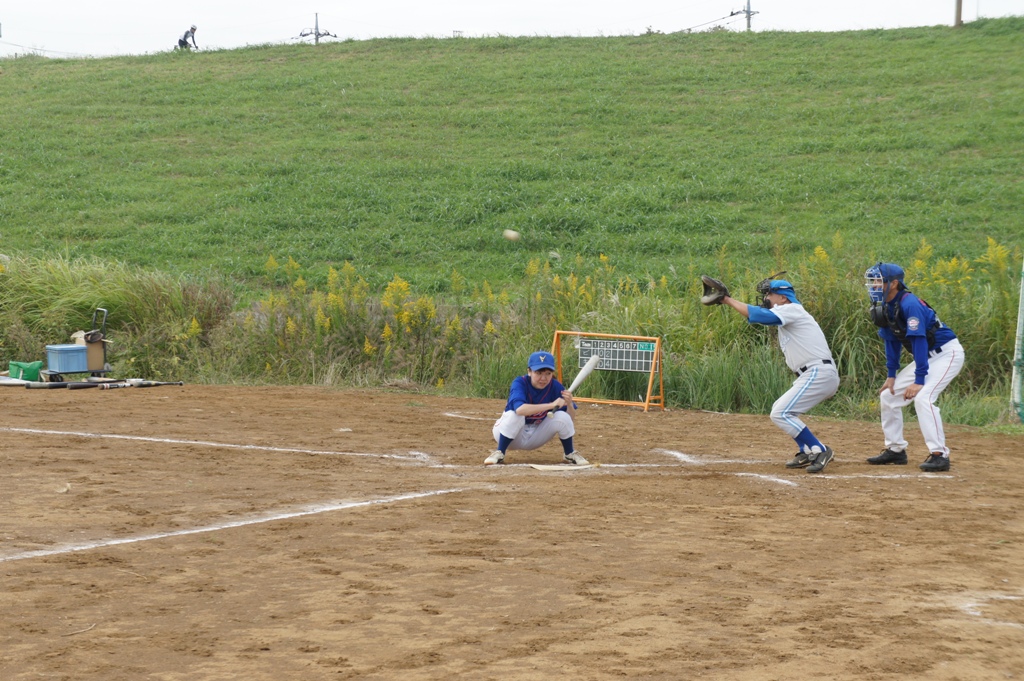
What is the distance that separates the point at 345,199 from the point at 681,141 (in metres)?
10.00

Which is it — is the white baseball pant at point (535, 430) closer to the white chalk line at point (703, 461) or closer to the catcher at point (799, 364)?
the white chalk line at point (703, 461)

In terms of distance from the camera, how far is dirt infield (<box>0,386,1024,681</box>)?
199 inches

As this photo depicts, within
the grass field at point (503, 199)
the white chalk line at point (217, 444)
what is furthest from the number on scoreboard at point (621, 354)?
the white chalk line at point (217, 444)

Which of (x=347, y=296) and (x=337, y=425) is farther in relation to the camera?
(x=347, y=296)

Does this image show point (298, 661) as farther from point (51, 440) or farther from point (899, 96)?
point (899, 96)

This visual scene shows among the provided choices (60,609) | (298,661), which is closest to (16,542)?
(60,609)

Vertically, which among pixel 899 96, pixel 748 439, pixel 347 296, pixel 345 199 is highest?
pixel 899 96

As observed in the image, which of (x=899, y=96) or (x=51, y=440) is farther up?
(x=899, y=96)

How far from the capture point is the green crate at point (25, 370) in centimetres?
1564

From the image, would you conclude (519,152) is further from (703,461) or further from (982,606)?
(982,606)

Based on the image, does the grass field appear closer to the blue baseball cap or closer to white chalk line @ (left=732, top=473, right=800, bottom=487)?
white chalk line @ (left=732, top=473, right=800, bottom=487)

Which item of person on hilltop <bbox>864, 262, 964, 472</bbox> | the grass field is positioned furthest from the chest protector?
the grass field

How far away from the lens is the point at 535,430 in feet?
33.1

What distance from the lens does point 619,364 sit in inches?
574
